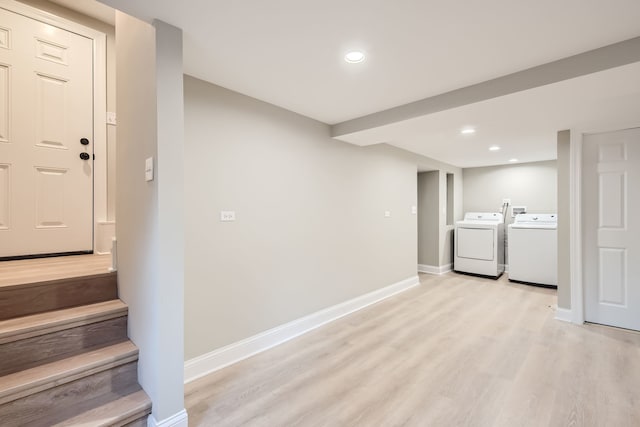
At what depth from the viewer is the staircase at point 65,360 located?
54.8 inches

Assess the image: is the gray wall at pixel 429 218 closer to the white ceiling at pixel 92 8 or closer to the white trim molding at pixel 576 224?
the white trim molding at pixel 576 224

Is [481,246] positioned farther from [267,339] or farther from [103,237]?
[103,237]

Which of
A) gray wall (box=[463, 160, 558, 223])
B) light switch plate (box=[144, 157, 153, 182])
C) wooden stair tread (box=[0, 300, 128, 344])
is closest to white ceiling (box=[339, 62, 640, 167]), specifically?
gray wall (box=[463, 160, 558, 223])

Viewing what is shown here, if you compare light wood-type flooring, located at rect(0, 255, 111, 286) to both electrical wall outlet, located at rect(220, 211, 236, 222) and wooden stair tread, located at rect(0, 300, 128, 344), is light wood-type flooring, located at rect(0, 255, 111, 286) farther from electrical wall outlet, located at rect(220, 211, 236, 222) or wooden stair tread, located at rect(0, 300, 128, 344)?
electrical wall outlet, located at rect(220, 211, 236, 222)

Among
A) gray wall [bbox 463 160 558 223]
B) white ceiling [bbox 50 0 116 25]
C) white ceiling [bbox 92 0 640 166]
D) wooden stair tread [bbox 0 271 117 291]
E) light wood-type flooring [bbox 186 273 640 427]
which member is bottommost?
light wood-type flooring [bbox 186 273 640 427]

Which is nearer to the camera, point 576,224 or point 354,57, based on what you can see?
point 354,57

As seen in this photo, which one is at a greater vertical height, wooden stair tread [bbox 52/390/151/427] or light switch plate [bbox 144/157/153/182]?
light switch plate [bbox 144/157/153/182]

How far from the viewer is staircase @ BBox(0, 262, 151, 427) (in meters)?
1.39

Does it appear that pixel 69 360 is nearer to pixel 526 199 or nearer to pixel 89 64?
pixel 89 64

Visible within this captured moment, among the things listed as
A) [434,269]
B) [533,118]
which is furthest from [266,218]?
[434,269]

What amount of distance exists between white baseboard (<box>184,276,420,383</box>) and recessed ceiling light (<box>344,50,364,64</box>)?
2335 mm

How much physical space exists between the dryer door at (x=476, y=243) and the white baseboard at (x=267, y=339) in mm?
2495

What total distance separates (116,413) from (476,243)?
561 centimetres

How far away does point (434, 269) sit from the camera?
5660mm
